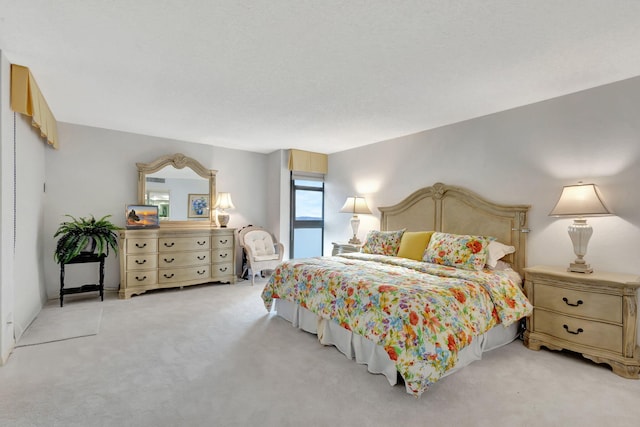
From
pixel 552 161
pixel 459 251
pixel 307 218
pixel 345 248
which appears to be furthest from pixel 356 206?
pixel 552 161

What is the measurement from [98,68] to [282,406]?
2966 mm

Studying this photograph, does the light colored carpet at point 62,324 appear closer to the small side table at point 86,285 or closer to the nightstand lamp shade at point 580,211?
the small side table at point 86,285

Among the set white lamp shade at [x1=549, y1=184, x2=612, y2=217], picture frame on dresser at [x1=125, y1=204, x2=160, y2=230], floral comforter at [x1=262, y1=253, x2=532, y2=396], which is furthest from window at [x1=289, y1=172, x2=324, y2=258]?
white lamp shade at [x1=549, y1=184, x2=612, y2=217]

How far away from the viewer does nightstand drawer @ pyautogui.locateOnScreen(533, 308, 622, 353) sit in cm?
233

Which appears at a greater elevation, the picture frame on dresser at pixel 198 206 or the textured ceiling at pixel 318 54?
the textured ceiling at pixel 318 54

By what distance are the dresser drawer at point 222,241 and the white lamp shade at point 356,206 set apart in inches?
76.3

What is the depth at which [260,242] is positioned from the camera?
5.45 metres

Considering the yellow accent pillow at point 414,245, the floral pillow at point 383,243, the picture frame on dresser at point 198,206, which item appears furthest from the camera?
the picture frame on dresser at point 198,206

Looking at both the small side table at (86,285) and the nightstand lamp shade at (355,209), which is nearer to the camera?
the small side table at (86,285)

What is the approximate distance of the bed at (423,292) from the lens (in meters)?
2.03

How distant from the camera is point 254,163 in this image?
5.92 meters

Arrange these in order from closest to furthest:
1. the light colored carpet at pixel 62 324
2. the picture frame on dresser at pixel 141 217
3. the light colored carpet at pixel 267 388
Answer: the light colored carpet at pixel 267 388 → the light colored carpet at pixel 62 324 → the picture frame on dresser at pixel 141 217

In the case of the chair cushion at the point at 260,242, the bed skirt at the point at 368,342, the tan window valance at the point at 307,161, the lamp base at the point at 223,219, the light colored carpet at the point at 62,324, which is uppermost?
the tan window valance at the point at 307,161

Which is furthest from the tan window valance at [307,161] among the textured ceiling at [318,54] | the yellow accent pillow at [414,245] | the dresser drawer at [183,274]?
the yellow accent pillow at [414,245]
